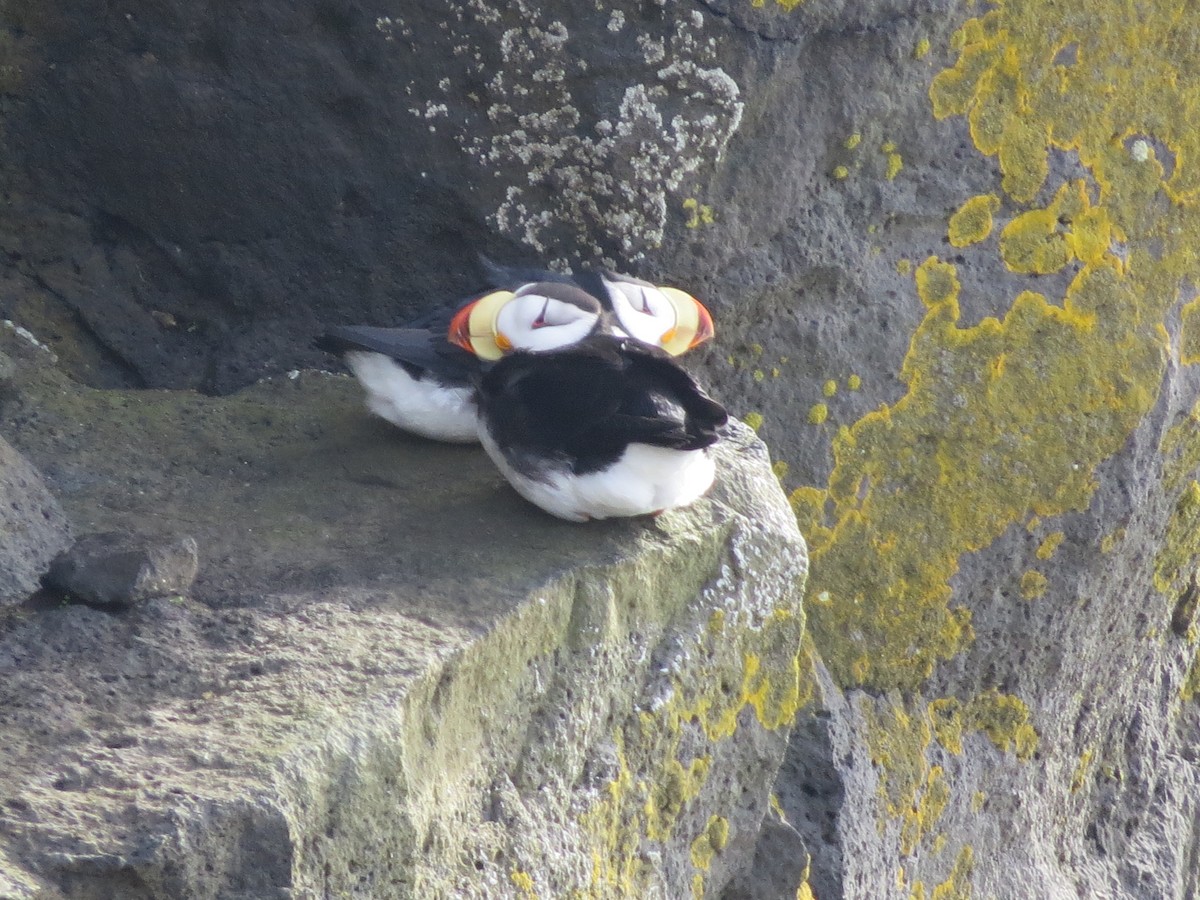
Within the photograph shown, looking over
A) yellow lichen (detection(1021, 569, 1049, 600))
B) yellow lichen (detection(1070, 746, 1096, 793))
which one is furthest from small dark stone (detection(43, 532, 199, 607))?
yellow lichen (detection(1070, 746, 1096, 793))

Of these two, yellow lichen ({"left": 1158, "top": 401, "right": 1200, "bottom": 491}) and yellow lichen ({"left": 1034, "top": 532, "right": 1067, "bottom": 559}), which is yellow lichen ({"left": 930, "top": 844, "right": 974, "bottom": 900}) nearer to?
yellow lichen ({"left": 1034, "top": 532, "right": 1067, "bottom": 559})

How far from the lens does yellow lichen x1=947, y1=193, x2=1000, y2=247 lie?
264 cm

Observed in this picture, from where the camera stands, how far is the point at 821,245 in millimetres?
2570

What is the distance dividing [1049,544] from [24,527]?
1827 millimetres

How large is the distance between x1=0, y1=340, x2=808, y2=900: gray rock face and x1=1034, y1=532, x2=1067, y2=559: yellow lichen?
0.79 m

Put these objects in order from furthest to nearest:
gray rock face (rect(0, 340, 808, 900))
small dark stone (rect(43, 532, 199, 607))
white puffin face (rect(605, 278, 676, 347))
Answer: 1. white puffin face (rect(605, 278, 676, 347))
2. small dark stone (rect(43, 532, 199, 607))
3. gray rock face (rect(0, 340, 808, 900))

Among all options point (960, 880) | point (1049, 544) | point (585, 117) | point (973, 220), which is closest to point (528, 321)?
point (585, 117)

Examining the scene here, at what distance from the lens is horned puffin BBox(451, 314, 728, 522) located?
6.03 feet

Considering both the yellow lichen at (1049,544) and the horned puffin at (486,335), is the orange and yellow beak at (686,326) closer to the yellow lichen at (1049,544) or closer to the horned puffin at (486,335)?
the horned puffin at (486,335)

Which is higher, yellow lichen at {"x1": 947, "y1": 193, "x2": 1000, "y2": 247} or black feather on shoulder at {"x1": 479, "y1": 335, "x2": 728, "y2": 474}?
yellow lichen at {"x1": 947, "y1": 193, "x2": 1000, "y2": 247}

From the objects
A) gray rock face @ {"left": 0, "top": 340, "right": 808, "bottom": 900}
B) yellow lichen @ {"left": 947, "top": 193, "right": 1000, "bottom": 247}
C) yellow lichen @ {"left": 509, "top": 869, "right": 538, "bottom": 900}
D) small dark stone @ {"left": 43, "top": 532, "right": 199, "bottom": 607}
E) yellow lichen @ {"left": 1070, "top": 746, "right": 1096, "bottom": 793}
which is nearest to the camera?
gray rock face @ {"left": 0, "top": 340, "right": 808, "bottom": 900}

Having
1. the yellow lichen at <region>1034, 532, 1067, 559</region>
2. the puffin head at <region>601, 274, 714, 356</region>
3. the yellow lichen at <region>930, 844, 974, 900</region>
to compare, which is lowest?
the yellow lichen at <region>930, 844, 974, 900</region>

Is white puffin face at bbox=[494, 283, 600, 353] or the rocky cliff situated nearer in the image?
white puffin face at bbox=[494, 283, 600, 353]

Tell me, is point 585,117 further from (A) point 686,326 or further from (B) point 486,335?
(B) point 486,335
